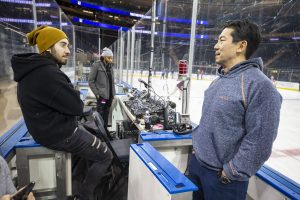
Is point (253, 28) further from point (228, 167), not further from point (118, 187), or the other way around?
point (118, 187)

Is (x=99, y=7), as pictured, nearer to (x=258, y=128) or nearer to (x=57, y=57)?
(x=57, y=57)

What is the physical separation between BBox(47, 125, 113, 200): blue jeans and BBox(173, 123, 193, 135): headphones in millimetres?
555

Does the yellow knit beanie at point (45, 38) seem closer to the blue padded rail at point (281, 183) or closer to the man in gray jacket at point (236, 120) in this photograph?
the man in gray jacket at point (236, 120)

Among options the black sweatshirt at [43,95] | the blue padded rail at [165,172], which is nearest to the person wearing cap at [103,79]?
the black sweatshirt at [43,95]

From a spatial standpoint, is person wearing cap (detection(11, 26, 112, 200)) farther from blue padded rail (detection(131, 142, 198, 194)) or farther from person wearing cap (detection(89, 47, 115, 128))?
person wearing cap (detection(89, 47, 115, 128))

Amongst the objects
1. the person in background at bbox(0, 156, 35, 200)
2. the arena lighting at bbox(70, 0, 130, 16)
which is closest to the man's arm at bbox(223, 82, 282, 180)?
the person in background at bbox(0, 156, 35, 200)

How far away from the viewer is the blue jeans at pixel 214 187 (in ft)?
3.34

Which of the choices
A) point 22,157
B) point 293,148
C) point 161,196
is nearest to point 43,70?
point 22,157

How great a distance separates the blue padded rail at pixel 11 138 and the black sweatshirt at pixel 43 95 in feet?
0.67

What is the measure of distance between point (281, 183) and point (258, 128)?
0.52 m

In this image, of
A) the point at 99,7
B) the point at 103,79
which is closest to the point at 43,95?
the point at 103,79

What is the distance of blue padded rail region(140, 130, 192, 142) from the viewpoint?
1.60 metres

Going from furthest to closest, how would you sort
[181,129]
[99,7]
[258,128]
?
[99,7] → [181,129] → [258,128]

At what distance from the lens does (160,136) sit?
1.65m
